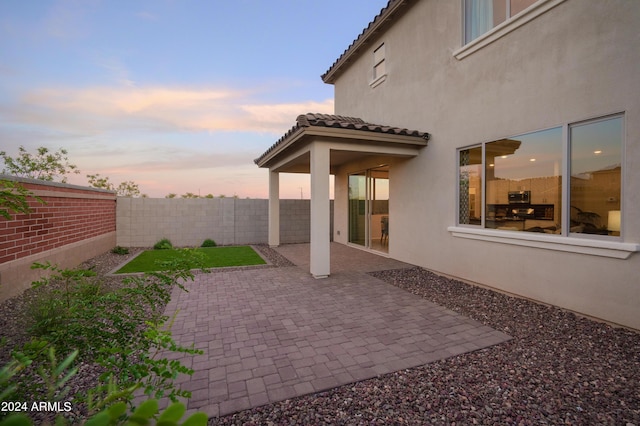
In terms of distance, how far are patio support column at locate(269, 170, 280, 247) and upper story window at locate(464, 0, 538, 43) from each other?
27.0ft

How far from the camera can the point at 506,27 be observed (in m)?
6.03

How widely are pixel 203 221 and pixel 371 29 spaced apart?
9798mm

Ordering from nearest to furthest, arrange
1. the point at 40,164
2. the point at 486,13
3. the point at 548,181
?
the point at 548,181 → the point at 486,13 → the point at 40,164

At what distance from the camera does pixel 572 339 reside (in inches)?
167

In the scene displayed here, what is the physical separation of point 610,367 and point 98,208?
13132mm

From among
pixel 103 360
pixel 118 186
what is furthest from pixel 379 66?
pixel 118 186

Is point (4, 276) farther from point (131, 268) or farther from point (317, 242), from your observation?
point (317, 242)

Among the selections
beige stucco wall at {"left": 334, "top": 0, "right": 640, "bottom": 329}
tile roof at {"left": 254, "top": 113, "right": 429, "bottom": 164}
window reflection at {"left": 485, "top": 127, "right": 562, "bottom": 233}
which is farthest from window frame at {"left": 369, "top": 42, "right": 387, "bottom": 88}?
window reflection at {"left": 485, "top": 127, "right": 562, "bottom": 233}

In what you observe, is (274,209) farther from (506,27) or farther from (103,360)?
(103,360)

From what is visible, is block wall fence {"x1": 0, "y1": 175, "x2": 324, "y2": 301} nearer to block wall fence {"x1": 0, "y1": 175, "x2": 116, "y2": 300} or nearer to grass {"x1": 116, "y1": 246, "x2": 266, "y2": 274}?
block wall fence {"x1": 0, "y1": 175, "x2": 116, "y2": 300}

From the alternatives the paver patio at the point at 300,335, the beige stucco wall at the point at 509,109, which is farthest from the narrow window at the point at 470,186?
the paver patio at the point at 300,335

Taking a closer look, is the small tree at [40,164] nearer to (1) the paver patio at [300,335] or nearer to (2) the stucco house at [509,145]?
(2) the stucco house at [509,145]

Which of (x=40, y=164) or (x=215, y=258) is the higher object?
(x=40, y=164)

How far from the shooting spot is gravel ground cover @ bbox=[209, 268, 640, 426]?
108 inches
